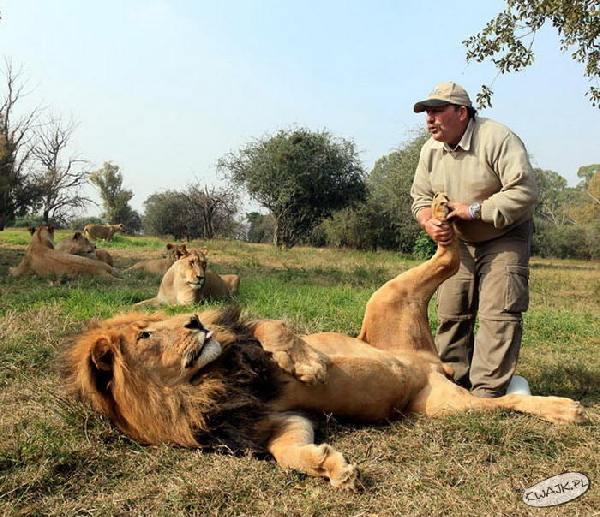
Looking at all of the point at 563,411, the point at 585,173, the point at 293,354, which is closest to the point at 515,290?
the point at 563,411

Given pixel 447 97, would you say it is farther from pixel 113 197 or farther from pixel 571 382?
pixel 113 197

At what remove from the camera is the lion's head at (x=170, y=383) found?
2.71m

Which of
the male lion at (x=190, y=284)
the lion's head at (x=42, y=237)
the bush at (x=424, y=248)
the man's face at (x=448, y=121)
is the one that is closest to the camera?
the man's face at (x=448, y=121)

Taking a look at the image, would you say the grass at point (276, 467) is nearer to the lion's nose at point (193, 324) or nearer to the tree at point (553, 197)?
the lion's nose at point (193, 324)

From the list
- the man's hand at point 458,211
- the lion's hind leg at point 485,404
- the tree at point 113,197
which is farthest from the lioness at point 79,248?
the tree at point 113,197

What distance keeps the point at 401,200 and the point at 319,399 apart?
89.5 ft

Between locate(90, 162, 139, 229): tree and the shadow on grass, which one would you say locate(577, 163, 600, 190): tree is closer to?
locate(90, 162, 139, 229): tree

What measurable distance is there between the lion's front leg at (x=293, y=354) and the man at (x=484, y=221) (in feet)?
4.35

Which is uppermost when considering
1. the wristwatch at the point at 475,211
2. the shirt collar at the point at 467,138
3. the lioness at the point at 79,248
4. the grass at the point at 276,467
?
the shirt collar at the point at 467,138

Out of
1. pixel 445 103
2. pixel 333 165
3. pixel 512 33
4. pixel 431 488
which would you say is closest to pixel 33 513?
pixel 431 488

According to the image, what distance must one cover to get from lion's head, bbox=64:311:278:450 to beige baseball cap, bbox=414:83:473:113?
2.17 meters

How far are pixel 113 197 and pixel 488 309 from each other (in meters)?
52.1

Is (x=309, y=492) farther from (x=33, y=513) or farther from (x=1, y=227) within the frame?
(x=1, y=227)

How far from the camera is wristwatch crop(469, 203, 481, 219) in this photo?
3701 millimetres
